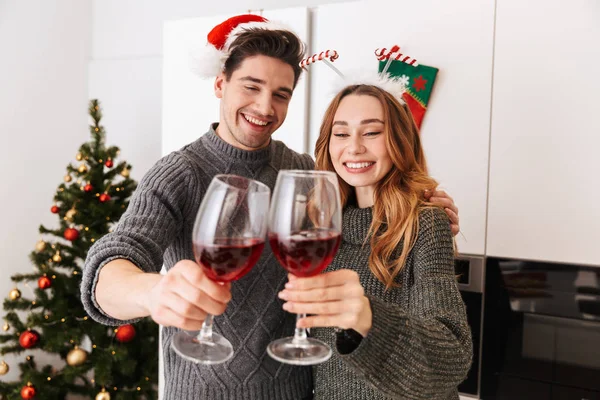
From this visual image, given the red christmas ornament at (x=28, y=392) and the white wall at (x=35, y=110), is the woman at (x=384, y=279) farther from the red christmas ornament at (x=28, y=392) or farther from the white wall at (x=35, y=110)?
the white wall at (x=35, y=110)

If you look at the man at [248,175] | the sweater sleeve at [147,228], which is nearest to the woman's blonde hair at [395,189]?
the man at [248,175]

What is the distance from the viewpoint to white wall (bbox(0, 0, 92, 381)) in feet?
9.53

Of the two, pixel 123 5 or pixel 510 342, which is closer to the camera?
pixel 510 342

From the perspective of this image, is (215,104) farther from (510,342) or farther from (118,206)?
(510,342)

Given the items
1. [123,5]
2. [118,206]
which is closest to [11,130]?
[118,206]

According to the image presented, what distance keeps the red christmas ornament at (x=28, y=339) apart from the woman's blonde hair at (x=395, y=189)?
185cm

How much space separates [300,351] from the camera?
30.6 inches

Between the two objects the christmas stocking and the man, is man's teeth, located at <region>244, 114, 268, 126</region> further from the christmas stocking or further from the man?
the christmas stocking

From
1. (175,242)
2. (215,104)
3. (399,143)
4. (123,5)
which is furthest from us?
(123,5)

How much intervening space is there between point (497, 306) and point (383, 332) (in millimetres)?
1067

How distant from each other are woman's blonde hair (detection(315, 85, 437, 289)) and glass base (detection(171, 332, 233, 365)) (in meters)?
0.61

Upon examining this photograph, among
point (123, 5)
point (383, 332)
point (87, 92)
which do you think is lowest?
point (383, 332)

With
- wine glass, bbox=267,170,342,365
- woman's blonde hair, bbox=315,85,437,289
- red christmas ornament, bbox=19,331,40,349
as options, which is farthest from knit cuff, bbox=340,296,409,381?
red christmas ornament, bbox=19,331,40,349

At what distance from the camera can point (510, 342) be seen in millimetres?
1752
